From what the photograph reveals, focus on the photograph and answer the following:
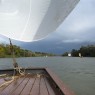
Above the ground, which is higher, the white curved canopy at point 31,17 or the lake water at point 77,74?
the white curved canopy at point 31,17

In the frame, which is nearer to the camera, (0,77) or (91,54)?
(0,77)

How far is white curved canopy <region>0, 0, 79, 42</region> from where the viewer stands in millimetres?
1720

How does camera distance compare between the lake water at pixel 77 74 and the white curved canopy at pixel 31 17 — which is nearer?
the white curved canopy at pixel 31 17

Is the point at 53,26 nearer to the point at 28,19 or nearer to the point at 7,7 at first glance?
the point at 28,19

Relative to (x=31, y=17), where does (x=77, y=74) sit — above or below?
below

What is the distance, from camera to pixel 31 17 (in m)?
1.77

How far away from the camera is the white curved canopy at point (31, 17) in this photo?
1720 mm

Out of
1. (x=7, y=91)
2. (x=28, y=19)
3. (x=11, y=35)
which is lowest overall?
(x=7, y=91)

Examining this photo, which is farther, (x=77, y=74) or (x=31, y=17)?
(x=77, y=74)

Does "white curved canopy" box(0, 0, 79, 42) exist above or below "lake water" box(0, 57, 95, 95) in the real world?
above

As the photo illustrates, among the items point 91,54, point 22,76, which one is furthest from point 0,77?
point 91,54

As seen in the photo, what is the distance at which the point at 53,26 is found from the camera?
1.79m

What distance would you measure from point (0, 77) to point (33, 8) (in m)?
6.47

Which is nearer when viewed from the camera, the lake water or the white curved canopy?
the white curved canopy
